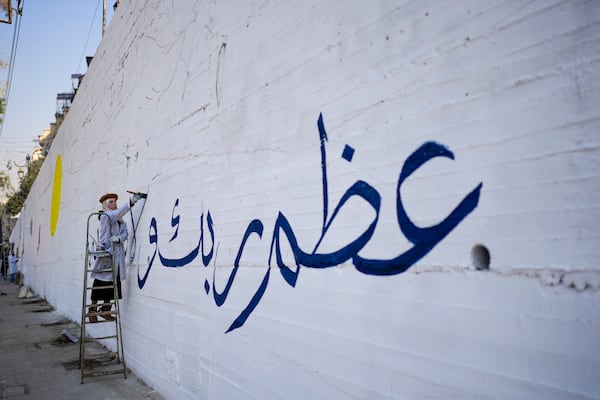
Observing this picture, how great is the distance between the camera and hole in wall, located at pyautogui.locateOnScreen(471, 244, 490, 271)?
1.54 metres

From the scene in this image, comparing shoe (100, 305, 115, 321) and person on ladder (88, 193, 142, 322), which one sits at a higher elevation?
person on ladder (88, 193, 142, 322)

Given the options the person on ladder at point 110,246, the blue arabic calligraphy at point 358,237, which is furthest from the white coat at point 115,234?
the blue arabic calligraphy at point 358,237

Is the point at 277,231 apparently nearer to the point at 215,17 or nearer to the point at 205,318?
the point at 205,318

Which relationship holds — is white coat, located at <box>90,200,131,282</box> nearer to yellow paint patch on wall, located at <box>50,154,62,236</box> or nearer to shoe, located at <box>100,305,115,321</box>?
shoe, located at <box>100,305,115,321</box>

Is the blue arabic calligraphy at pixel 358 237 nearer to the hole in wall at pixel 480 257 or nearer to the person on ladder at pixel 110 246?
the hole in wall at pixel 480 257

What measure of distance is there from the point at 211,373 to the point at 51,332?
6383 mm

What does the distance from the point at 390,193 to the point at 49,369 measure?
5.35m

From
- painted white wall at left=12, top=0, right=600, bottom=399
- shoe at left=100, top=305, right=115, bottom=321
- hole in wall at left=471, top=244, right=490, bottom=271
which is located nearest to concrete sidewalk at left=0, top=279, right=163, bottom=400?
shoe at left=100, top=305, right=115, bottom=321

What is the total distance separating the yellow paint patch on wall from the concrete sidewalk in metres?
3.31

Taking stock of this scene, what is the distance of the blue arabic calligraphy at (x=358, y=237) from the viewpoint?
171cm

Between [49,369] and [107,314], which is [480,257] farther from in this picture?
[49,369]

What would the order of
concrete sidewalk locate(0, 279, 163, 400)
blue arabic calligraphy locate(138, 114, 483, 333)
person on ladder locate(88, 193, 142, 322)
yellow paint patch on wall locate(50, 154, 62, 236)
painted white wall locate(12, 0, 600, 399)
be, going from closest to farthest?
painted white wall locate(12, 0, 600, 399) < blue arabic calligraphy locate(138, 114, 483, 333) < concrete sidewalk locate(0, 279, 163, 400) < person on ladder locate(88, 193, 142, 322) < yellow paint patch on wall locate(50, 154, 62, 236)

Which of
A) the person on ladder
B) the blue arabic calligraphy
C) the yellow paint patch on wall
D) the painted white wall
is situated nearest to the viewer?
the painted white wall

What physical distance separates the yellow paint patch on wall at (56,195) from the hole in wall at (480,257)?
12156mm
